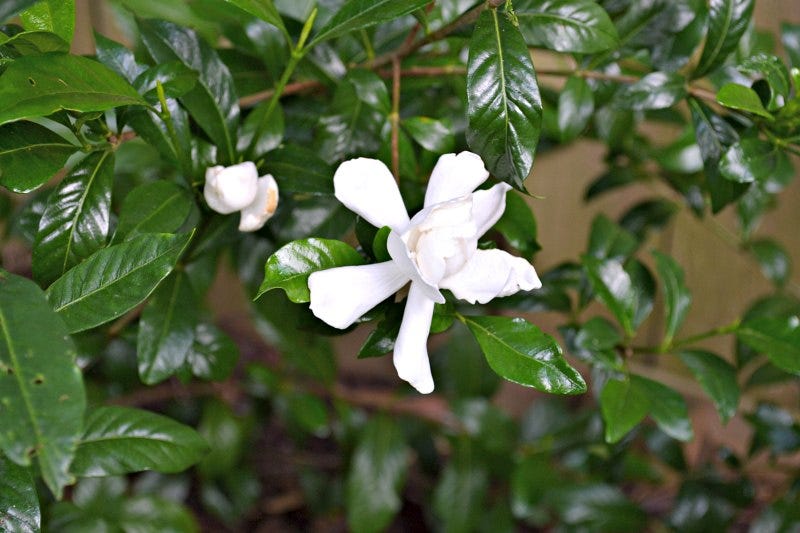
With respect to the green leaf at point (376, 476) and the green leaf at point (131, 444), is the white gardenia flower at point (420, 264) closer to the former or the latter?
the green leaf at point (131, 444)

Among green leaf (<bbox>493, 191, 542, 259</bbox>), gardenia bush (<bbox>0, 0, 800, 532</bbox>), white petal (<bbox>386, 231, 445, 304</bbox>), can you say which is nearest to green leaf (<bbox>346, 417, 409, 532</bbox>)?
gardenia bush (<bbox>0, 0, 800, 532</bbox>)

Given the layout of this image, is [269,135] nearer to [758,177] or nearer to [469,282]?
[469,282]

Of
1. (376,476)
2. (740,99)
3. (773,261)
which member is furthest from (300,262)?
(773,261)

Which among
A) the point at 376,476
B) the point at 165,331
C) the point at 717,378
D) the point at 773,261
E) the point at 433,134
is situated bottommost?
the point at 376,476

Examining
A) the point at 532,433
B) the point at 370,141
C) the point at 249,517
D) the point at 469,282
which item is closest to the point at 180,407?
the point at 249,517

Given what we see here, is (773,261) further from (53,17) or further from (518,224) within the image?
(53,17)
